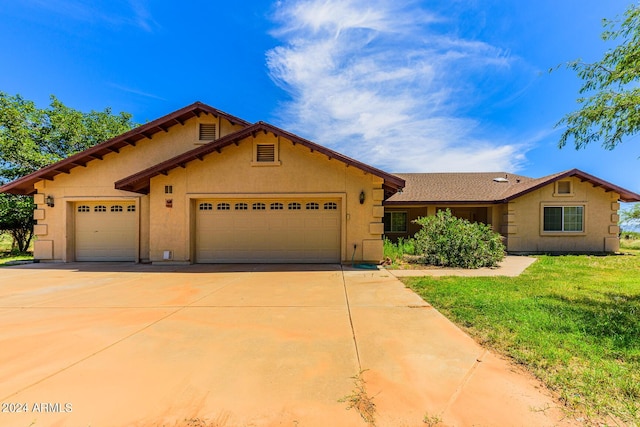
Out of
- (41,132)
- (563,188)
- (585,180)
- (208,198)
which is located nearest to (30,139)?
(41,132)

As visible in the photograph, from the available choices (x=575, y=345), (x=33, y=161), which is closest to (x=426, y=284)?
(x=575, y=345)

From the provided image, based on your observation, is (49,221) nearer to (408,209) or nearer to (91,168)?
(91,168)

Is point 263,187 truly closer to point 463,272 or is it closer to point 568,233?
point 463,272

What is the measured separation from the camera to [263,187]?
395 inches

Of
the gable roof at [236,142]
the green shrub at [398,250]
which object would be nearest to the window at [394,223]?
the green shrub at [398,250]

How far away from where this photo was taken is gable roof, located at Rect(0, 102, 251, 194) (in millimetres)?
→ 10375

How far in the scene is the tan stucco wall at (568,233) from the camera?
1359 centimetres

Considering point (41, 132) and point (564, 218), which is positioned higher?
point (41, 132)

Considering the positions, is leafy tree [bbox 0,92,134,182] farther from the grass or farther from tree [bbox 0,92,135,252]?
the grass

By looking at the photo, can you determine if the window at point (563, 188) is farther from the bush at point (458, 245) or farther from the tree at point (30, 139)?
the tree at point (30, 139)

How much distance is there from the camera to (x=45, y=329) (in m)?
3.97

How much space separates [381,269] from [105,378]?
746 centimetres

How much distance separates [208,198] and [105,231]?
4.77 meters

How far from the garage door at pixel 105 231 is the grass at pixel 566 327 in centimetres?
1076
